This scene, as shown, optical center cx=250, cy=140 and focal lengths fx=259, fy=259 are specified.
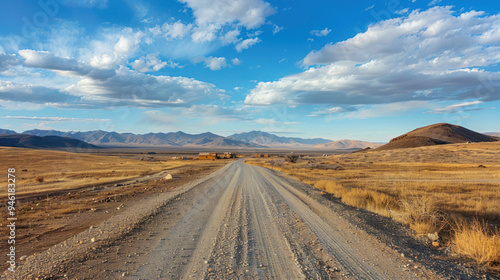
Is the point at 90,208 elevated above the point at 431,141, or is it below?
below

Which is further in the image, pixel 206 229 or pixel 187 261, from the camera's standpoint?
pixel 206 229

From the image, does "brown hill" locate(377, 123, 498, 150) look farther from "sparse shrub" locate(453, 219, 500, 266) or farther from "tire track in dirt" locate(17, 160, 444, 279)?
"tire track in dirt" locate(17, 160, 444, 279)

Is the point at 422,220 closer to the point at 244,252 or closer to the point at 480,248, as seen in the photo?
the point at 480,248

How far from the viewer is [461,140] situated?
118 meters

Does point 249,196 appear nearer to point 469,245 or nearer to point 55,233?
point 55,233

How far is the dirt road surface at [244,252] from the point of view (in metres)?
5.05

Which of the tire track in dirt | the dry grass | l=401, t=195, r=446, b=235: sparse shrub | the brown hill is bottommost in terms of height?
the dry grass

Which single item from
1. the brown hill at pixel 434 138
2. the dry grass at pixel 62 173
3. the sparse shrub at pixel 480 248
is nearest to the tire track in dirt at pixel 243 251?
the sparse shrub at pixel 480 248

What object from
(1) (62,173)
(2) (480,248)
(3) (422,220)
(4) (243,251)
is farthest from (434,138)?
Answer: (4) (243,251)

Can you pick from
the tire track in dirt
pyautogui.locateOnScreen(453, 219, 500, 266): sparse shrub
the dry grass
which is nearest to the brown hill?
the dry grass

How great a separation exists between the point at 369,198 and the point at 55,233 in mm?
14074

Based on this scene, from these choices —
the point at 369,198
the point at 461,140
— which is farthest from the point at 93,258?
the point at 461,140

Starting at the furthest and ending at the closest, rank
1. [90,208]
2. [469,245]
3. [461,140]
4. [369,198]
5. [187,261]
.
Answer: [461,140] → [369,198] → [90,208] → [469,245] → [187,261]

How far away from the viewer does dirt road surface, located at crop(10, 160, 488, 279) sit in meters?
5.05
